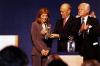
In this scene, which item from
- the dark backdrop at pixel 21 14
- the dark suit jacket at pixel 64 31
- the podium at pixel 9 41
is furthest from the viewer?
the dark backdrop at pixel 21 14

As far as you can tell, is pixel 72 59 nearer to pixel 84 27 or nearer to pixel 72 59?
pixel 72 59

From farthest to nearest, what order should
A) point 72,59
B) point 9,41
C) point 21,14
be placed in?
1. point 21,14
2. point 72,59
3. point 9,41

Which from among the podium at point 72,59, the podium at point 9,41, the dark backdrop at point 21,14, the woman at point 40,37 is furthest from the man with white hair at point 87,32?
the dark backdrop at point 21,14

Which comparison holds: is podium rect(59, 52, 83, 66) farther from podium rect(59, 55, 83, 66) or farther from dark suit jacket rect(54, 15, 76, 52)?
dark suit jacket rect(54, 15, 76, 52)

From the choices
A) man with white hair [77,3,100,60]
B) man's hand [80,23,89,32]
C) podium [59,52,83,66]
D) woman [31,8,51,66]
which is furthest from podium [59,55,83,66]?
woman [31,8,51,66]

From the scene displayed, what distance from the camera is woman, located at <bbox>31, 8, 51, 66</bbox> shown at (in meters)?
4.99

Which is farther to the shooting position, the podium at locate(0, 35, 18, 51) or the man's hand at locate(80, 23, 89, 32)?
the man's hand at locate(80, 23, 89, 32)

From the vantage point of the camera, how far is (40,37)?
5062 millimetres

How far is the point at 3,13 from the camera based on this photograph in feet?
24.6

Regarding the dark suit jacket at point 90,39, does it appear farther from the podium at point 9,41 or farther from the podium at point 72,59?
the podium at point 9,41

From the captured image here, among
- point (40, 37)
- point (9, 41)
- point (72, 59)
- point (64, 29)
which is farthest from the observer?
point (40, 37)

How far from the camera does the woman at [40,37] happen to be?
4988 mm

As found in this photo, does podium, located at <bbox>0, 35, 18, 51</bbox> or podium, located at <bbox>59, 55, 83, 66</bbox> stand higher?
podium, located at <bbox>0, 35, 18, 51</bbox>

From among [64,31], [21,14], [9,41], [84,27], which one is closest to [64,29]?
[64,31]
